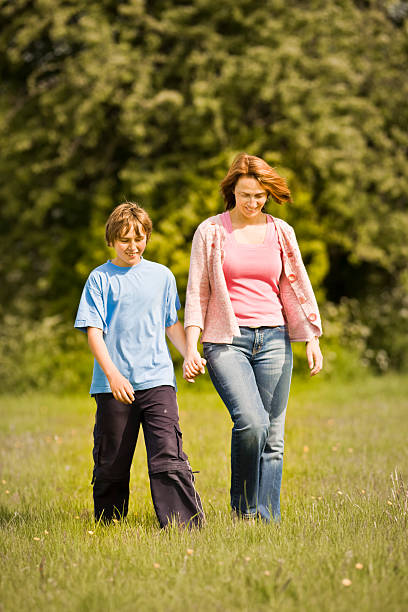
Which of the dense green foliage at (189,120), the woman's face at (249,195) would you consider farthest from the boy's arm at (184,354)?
the dense green foliage at (189,120)

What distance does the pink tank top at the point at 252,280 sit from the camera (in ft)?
13.1

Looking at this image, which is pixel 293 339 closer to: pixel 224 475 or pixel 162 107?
pixel 224 475

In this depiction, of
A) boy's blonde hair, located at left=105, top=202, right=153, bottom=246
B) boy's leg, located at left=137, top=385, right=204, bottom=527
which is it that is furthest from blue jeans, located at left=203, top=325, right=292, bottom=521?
boy's blonde hair, located at left=105, top=202, right=153, bottom=246

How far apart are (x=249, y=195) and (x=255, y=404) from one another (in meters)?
1.14

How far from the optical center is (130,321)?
3982 millimetres

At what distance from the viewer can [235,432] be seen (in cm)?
393

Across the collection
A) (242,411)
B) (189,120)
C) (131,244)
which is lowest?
(242,411)

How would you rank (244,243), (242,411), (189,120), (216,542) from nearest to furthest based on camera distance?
(216,542), (242,411), (244,243), (189,120)

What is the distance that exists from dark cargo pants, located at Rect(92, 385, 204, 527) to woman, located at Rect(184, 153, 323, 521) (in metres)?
0.26

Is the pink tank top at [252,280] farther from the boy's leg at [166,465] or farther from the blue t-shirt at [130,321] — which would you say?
the boy's leg at [166,465]

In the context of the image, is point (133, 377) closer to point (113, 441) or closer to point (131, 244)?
point (113, 441)

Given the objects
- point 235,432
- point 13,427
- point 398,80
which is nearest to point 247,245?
Result: point 235,432

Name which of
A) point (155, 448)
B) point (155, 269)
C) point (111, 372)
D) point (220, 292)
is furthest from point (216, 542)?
point (155, 269)

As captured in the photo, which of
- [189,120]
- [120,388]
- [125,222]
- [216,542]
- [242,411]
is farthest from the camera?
[189,120]
